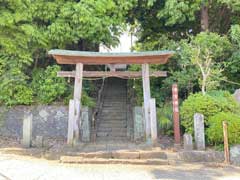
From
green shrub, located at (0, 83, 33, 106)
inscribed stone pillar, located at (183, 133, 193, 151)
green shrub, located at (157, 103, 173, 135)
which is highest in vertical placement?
green shrub, located at (0, 83, 33, 106)

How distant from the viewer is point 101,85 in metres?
18.0

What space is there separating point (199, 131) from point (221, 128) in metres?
0.68

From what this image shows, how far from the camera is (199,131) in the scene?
982 cm

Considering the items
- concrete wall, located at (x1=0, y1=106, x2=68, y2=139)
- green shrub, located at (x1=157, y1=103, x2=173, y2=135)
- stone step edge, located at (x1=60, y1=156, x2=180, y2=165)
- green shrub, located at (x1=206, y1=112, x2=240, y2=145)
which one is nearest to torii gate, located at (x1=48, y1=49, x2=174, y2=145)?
green shrub, located at (x1=157, y1=103, x2=173, y2=135)

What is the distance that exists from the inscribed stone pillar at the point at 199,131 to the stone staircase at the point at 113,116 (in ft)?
11.3

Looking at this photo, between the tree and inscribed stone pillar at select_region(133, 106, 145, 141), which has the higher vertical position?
the tree

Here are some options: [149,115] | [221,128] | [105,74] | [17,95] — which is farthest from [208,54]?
[17,95]

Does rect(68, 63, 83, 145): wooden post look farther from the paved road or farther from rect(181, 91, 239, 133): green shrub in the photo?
rect(181, 91, 239, 133): green shrub

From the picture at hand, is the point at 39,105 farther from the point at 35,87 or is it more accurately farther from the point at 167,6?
the point at 167,6

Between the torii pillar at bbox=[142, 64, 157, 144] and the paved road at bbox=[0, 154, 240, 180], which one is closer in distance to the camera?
the paved road at bbox=[0, 154, 240, 180]

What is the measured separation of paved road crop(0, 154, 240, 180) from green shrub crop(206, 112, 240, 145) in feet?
3.44

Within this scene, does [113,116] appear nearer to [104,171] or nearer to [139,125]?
[139,125]

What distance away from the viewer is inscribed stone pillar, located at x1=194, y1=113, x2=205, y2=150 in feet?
31.7

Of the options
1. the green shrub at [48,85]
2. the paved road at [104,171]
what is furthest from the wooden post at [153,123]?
the green shrub at [48,85]
